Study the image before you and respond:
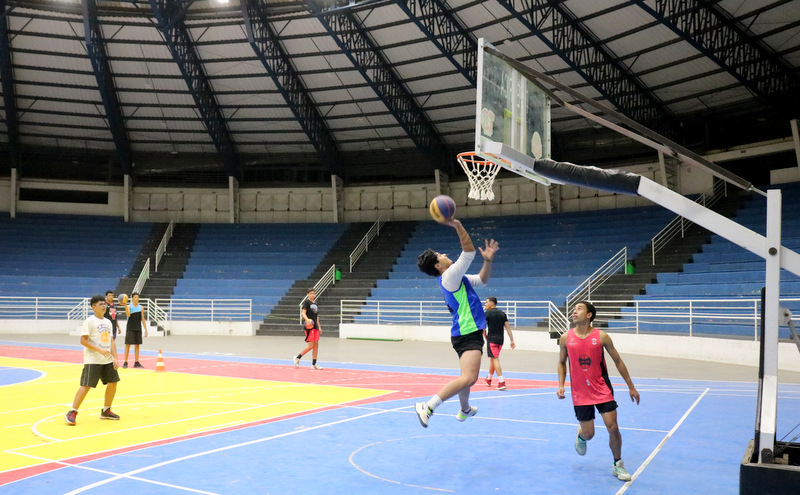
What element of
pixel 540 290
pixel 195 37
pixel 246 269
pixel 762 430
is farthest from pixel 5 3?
pixel 762 430

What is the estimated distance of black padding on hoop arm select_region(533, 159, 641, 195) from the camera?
622 centimetres

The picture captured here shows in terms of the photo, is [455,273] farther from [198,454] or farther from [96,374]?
[96,374]

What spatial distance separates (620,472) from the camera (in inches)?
275

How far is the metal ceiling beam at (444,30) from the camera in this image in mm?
26516

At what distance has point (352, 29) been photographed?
94.3 feet

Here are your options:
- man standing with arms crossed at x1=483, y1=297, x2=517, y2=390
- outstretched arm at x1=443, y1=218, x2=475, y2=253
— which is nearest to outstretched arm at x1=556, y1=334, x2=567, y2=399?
outstretched arm at x1=443, y1=218, x2=475, y2=253

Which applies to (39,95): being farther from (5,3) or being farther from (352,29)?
(352,29)

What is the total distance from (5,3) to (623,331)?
2668 centimetres

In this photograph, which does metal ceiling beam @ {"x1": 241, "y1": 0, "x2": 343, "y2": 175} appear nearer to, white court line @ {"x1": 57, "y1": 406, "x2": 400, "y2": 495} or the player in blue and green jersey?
white court line @ {"x1": 57, "y1": 406, "x2": 400, "y2": 495}

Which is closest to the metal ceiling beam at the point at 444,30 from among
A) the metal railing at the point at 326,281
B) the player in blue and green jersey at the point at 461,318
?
the metal railing at the point at 326,281

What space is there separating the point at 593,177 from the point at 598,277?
888 inches

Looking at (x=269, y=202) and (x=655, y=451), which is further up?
(x=269, y=202)

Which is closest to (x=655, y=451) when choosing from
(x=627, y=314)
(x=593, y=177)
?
(x=593, y=177)

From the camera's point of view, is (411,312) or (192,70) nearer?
(411,312)
